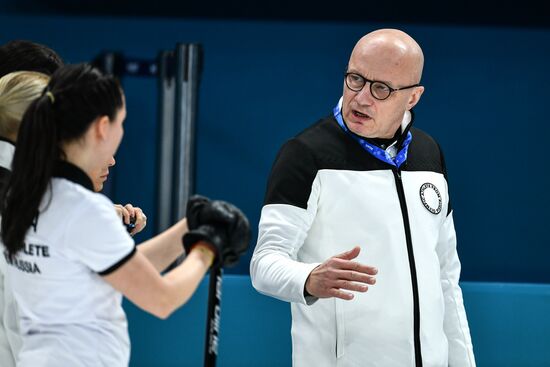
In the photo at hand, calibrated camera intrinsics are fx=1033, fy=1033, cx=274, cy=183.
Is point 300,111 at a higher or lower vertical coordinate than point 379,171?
lower

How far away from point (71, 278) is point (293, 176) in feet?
2.48

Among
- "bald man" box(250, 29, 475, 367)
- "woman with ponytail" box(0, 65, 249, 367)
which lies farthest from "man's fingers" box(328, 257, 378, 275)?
"woman with ponytail" box(0, 65, 249, 367)

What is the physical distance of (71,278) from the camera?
1.79 metres

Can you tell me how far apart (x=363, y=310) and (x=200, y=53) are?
6.02ft

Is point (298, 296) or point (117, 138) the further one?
point (298, 296)

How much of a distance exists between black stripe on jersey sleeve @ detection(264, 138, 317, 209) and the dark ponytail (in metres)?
0.64

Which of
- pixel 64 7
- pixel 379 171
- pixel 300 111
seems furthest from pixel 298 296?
pixel 64 7

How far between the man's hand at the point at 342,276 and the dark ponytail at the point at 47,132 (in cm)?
61

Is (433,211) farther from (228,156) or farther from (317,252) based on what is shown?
(228,156)

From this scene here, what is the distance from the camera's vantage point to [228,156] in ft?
14.8

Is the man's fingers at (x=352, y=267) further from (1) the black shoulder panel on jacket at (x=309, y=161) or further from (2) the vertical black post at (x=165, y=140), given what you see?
(2) the vertical black post at (x=165, y=140)

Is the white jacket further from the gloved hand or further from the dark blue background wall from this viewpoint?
the dark blue background wall

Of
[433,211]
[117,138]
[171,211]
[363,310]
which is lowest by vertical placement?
[171,211]

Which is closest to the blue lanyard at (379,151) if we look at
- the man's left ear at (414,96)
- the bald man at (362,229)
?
the bald man at (362,229)
